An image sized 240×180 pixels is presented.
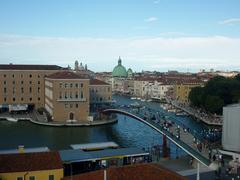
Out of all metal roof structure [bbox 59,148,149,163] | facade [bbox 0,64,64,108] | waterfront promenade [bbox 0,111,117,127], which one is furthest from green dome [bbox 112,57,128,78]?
metal roof structure [bbox 59,148,149,163]

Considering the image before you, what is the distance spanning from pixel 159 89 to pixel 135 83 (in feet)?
40.4

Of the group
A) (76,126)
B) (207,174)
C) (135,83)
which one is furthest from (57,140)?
(135,83)

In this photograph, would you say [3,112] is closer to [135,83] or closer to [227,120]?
[227,120]

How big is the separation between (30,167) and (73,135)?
50.0 ft

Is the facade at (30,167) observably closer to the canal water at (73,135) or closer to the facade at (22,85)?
Result: the canal water at (73,135)

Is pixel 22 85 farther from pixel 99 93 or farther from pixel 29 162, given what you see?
pixel 29 162

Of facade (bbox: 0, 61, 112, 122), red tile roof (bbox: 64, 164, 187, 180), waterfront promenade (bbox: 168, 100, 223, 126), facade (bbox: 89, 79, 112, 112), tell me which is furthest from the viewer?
facade (bbox: 89, 79, 112, 112)

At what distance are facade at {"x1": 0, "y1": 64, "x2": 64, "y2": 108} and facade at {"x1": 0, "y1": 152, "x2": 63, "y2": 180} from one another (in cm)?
2717

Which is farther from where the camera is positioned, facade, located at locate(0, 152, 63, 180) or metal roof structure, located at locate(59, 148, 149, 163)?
metal roof structure, located at locate(59, 148, 149, 163)

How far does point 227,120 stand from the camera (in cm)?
1983

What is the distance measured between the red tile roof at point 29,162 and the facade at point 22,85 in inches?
1065

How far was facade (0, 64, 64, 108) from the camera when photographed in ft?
127

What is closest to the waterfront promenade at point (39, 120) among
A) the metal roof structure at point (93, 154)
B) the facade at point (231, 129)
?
the facade at point (231, 129)

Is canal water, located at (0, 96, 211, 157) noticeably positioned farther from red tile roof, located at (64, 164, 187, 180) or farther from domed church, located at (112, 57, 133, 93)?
domed church, located at (112, 57, 133, 93)
